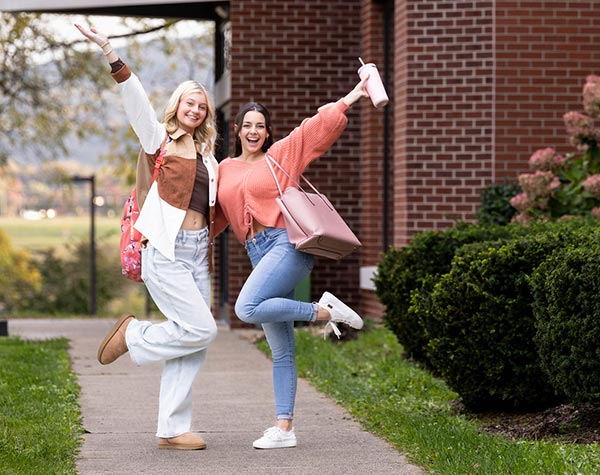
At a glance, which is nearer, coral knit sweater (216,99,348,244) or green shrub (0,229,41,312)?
coral knit sweater (216,99,348,244)

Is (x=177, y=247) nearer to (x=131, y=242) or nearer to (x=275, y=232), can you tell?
(x=131, y=242)

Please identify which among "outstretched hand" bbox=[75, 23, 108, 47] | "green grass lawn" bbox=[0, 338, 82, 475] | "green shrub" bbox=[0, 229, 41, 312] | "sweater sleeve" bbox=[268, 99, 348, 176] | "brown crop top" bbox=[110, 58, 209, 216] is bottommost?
"green shrub" bbox=[0, 229, 41, 312]

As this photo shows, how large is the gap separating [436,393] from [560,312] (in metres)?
2.29

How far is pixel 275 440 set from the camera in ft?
23.2

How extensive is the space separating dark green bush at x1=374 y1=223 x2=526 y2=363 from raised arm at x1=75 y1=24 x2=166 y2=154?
10.9ft

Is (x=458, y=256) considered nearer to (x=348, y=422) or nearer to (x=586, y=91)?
(x=348, y=422)

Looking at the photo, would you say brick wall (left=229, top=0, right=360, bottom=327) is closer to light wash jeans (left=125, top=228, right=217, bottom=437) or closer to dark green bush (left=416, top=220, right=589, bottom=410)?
dark green bush (left=416, top=220, right=589, bottom=410)

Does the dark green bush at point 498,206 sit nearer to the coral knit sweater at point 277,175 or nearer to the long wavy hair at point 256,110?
the long wavy hair at point 256,110

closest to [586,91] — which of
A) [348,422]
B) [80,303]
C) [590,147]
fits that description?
[590,147]

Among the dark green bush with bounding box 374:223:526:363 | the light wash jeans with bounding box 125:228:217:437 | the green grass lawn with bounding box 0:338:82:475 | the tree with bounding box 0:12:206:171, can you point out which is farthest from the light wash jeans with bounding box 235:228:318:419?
the tree with bounding box 0:12:206:171

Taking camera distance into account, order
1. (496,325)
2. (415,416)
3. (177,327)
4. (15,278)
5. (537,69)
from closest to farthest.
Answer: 1. (177,327)
2. (496,325)
3. (415,416)
4. (537,69)
5. (15,278)

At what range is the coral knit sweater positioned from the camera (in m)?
6.95

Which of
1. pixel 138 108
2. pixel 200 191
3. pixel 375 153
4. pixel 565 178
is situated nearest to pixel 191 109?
pixel 138 108

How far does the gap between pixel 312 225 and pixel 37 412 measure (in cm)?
244
